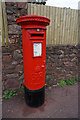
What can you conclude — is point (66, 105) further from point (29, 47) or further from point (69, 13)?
point (69, 13)

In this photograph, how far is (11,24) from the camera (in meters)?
2.38

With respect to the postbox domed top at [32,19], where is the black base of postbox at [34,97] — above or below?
below

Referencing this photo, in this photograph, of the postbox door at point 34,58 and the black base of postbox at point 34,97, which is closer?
the postbox door at point 34,58

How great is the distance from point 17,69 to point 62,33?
2.15 metres

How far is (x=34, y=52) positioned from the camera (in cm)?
184

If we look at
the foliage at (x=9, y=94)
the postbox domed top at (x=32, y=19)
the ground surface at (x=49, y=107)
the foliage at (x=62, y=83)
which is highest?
the postbox domed top at (x=32, y=19)

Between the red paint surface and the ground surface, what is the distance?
0.65 meters

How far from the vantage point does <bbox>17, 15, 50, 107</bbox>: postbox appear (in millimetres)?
1720

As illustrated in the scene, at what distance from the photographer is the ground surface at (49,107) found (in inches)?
81.8

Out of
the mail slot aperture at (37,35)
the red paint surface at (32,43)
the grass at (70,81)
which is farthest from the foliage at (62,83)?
the mail slot aperture at (37,35)

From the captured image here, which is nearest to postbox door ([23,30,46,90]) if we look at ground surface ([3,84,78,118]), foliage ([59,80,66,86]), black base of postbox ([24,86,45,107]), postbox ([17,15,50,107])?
postbox ([17,15,50,107])

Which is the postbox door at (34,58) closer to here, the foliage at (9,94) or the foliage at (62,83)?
the foliage at (9,94)

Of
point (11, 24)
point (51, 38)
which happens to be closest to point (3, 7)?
point (11, 24)

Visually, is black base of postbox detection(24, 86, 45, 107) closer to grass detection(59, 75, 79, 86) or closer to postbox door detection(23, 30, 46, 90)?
postbox door detection(23, 30, 46, 90)
